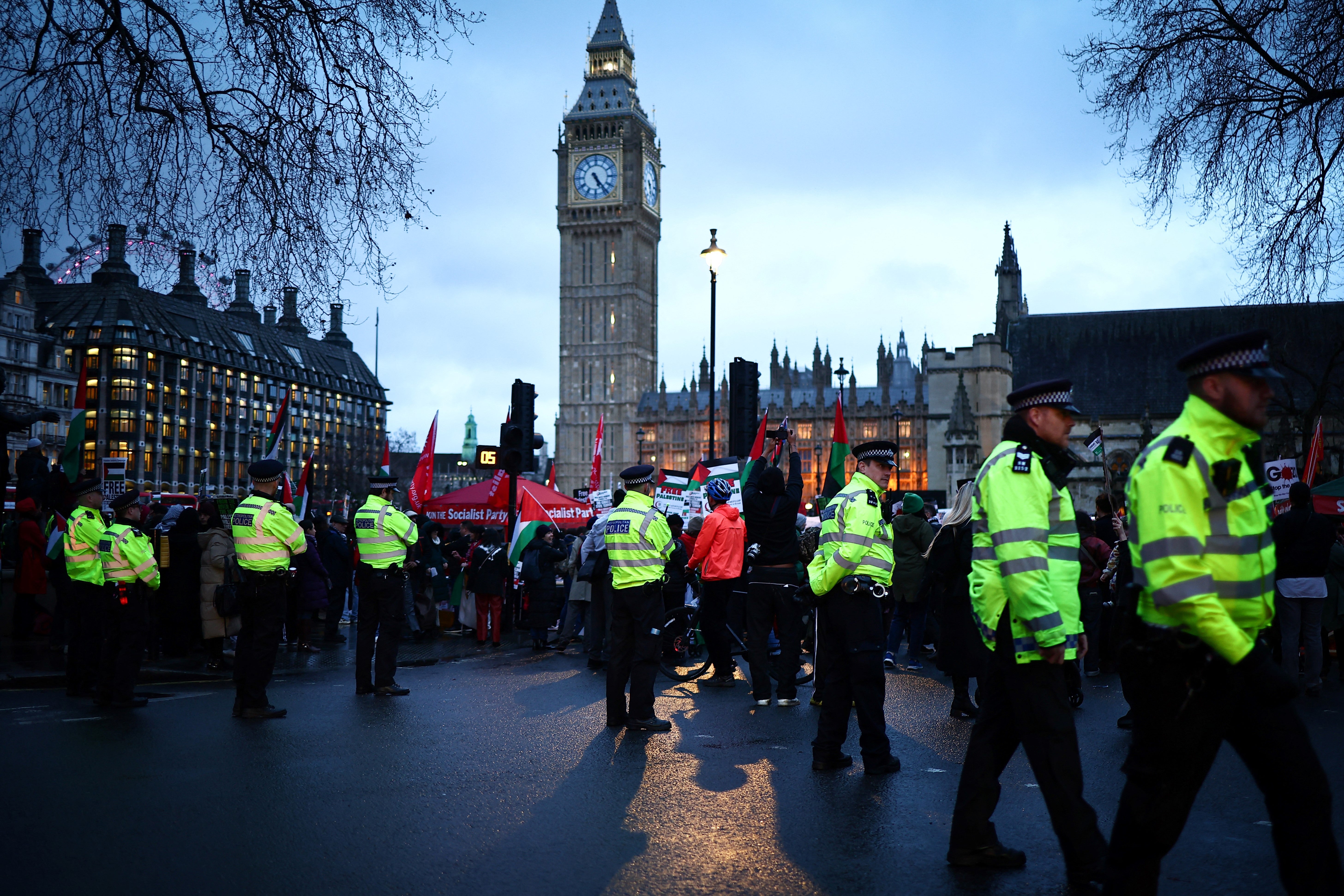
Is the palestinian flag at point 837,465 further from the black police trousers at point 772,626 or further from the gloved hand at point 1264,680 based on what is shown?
the gloved hand at point 1264,680

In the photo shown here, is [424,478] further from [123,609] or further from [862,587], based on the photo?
[862,587]

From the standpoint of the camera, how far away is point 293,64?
620 cm

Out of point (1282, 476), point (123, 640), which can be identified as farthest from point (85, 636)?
point (1282, 476)

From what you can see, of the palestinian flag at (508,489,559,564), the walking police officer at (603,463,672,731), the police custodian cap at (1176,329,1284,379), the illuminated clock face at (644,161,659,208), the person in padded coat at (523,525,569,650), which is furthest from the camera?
the illuminated clock face at (644,161,659,208)

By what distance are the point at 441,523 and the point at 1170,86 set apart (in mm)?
13079

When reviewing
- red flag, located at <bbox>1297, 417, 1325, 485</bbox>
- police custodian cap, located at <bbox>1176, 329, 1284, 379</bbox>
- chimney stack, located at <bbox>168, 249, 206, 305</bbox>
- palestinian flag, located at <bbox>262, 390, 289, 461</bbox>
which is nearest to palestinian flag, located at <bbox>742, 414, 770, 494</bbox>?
chimney stack, located at <bbox>168, 249, 206, 305</bbox>

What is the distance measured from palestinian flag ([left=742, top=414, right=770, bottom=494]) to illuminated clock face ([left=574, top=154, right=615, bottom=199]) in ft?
285

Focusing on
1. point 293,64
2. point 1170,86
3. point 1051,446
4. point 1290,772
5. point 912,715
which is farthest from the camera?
point 1170,86

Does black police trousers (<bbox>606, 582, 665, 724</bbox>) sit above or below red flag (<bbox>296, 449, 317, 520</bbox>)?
below

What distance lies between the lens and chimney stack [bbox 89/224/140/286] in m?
6.25

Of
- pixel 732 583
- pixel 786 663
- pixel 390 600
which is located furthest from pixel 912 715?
pixel 390 600

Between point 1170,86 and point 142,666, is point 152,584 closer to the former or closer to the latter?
point 142,666

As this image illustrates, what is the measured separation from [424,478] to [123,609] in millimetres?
7688

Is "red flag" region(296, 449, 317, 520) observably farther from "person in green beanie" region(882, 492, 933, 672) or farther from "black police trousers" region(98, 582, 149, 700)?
"person in green beanie" region(882, 492, 933, 672)
